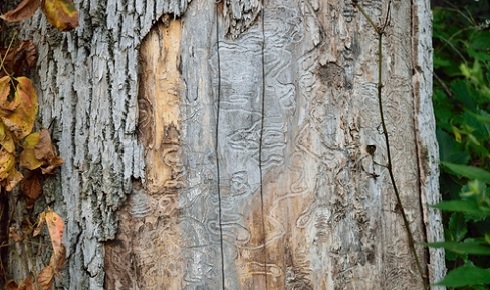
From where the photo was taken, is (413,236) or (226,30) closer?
(226,30)

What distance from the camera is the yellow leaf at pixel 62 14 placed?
7.71 ft

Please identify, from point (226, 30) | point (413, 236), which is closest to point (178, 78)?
point (226, 30)

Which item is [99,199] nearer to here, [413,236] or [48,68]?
[48,68]

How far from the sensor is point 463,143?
11.1 feet

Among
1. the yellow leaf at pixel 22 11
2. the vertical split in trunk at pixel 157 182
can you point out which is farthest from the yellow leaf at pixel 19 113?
the vertical split in trunk at pixel 157 182

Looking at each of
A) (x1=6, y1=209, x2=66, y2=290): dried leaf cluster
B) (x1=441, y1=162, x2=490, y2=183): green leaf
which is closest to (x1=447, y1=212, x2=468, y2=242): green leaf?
(x1=441, y1=162, x2=490, y2=183): green leaf

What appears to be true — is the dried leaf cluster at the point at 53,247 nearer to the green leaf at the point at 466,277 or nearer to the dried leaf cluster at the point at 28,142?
the dried leaf cluster at the point at 28,142

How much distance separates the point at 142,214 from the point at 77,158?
0.26 meters

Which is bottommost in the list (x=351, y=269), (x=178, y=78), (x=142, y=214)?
(x=351, y=269)

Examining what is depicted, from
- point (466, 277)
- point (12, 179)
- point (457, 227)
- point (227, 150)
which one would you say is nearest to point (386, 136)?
point (227, 150)

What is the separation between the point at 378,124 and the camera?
242cm

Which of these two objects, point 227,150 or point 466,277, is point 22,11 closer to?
point 227,150

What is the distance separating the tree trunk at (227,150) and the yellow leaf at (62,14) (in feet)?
0.24

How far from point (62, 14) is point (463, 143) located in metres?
1.76
